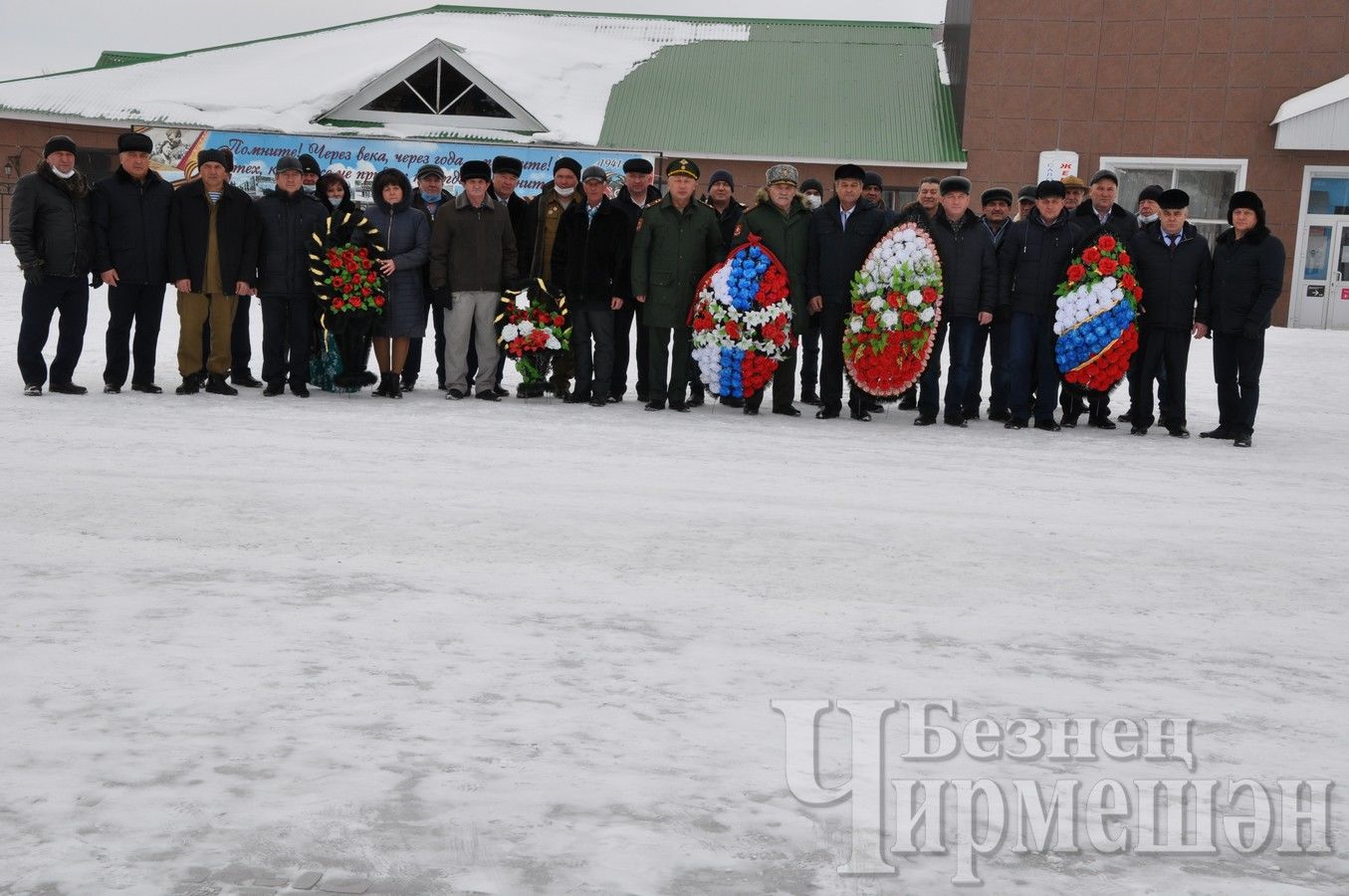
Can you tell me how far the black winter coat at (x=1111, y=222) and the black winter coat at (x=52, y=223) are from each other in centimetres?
782

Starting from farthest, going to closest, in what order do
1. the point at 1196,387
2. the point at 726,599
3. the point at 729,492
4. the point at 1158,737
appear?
the point at 1196,387, the point at 729,492, the point at 726,599, the point at 1158,737

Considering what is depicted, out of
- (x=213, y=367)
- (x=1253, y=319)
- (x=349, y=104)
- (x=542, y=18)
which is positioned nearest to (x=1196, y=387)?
(x=1253, y=319)

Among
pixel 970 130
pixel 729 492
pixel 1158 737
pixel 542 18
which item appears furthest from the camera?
pixel 542 18

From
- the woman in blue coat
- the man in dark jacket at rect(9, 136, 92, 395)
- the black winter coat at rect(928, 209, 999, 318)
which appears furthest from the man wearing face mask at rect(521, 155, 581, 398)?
the man in dark jacket at rect(9, 136, 92, 395)

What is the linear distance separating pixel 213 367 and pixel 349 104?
1943cm

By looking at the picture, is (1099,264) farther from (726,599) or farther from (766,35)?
(766,35)

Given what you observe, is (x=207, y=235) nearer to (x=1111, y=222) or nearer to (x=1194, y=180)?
(x=1111, y=222)

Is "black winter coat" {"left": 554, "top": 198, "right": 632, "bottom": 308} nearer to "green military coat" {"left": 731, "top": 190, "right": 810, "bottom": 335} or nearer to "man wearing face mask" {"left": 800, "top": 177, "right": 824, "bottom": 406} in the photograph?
"green military coat" {"left": 731, "top": 190, "right": 810, "bottom": 335}

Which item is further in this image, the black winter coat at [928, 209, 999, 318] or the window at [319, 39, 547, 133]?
the window at [319, 39, 547, 133]

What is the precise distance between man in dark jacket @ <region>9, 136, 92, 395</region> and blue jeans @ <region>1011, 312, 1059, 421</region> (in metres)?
7.24

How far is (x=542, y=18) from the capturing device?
34750 mm

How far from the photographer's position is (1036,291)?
33.1 ft

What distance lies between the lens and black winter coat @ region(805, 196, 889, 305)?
33.7 ft

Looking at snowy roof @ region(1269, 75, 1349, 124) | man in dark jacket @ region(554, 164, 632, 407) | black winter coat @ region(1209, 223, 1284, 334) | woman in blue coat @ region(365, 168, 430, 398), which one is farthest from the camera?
snowy roof @ region(1269, 75, 1349, 124)
